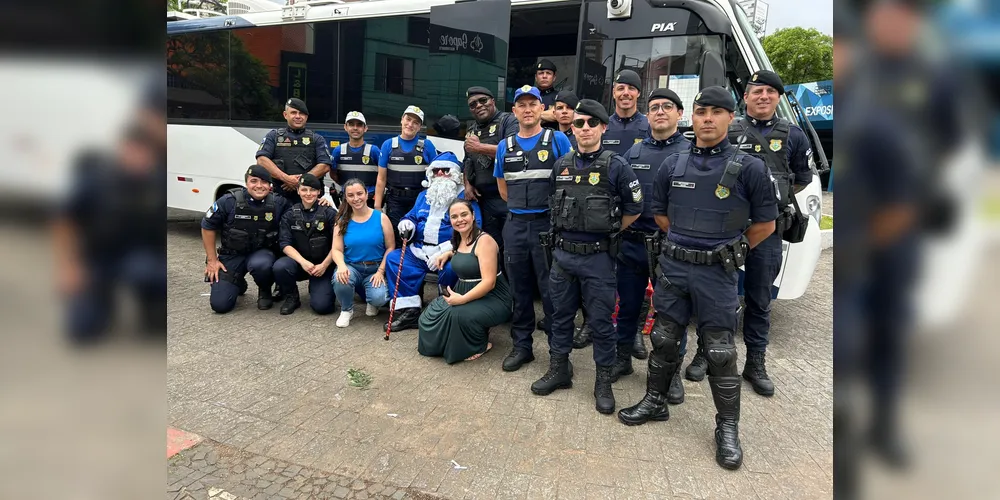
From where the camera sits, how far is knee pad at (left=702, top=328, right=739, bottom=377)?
9.96 feet

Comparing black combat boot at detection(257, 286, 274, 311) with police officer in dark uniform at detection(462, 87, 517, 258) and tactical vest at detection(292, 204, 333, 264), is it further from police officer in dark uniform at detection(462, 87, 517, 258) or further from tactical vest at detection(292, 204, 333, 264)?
police officer in dark uniform at detection(462, 87, 517, 258)

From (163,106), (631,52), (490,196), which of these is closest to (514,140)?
(490,196)

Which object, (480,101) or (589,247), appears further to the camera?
(480,101)


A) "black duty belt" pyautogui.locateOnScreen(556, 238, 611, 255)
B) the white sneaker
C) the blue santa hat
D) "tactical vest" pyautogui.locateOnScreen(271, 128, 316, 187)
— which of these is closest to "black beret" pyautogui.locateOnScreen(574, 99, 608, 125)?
"black duty belt" pyautogui.locateOnScreen(556, 238, 611, 255)

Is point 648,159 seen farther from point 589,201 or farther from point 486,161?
point 486,161

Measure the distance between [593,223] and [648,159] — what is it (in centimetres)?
90

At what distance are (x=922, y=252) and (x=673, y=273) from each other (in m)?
2.80

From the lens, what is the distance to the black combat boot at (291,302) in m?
5.58

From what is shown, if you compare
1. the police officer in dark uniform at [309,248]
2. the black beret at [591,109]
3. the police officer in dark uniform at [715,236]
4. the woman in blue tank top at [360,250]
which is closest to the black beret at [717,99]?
the police officer in dark uniform at [715,236]

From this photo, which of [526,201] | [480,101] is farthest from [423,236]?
[526,201]

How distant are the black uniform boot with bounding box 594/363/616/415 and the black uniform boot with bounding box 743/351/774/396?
1108 millimetres

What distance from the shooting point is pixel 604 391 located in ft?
12.0

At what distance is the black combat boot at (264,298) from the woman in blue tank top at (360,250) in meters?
0.84

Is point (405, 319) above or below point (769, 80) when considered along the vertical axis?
below
